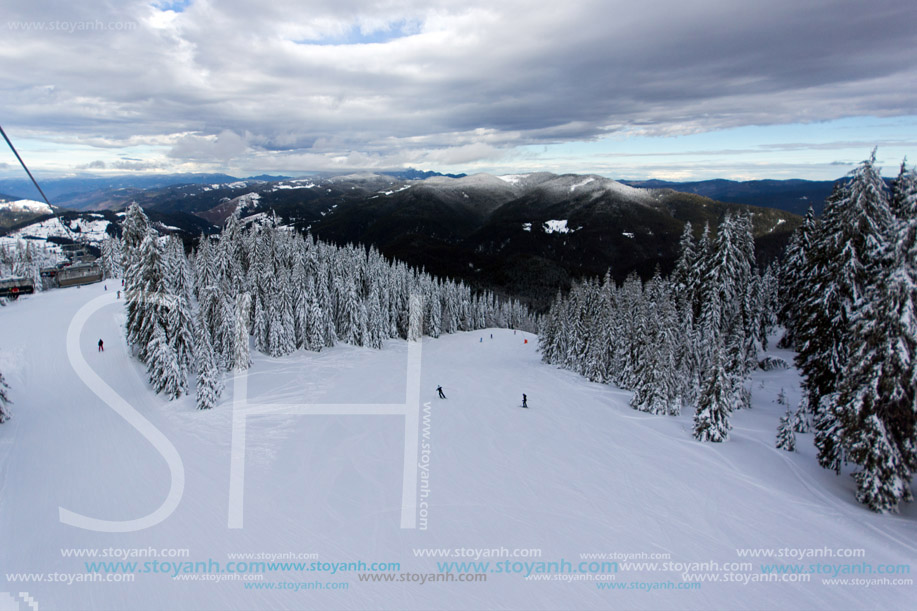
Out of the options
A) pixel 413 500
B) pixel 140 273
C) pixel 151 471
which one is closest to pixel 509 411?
pixel 413 500

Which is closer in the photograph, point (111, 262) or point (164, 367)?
point (164, 367)

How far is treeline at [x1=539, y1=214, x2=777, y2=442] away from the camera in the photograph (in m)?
30.0

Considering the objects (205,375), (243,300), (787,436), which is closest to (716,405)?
(787,436)

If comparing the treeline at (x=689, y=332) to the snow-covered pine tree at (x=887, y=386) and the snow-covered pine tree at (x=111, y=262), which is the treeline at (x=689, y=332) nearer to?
the snow-covered pine tree at (x=887, y=386)

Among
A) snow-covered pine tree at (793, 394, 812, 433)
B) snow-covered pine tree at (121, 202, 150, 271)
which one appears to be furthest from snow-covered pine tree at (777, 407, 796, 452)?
snow-covered pine tree at (121, 202, 150, 271)

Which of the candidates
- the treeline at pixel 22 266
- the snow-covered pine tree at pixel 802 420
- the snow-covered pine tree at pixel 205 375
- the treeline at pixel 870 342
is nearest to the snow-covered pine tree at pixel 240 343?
the snow-covered pine tree at pixel 205 375

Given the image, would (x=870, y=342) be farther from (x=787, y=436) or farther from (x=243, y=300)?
(x=243, y=300)

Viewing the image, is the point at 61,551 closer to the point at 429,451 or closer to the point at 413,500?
the point at 413,500

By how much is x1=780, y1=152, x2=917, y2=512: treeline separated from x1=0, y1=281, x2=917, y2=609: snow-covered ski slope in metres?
1.86

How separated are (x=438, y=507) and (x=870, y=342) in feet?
60.4

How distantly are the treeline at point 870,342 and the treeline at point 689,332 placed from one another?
496 cm

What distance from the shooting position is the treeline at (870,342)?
14930mm

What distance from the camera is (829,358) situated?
20469 mm

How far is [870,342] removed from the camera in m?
15.7
